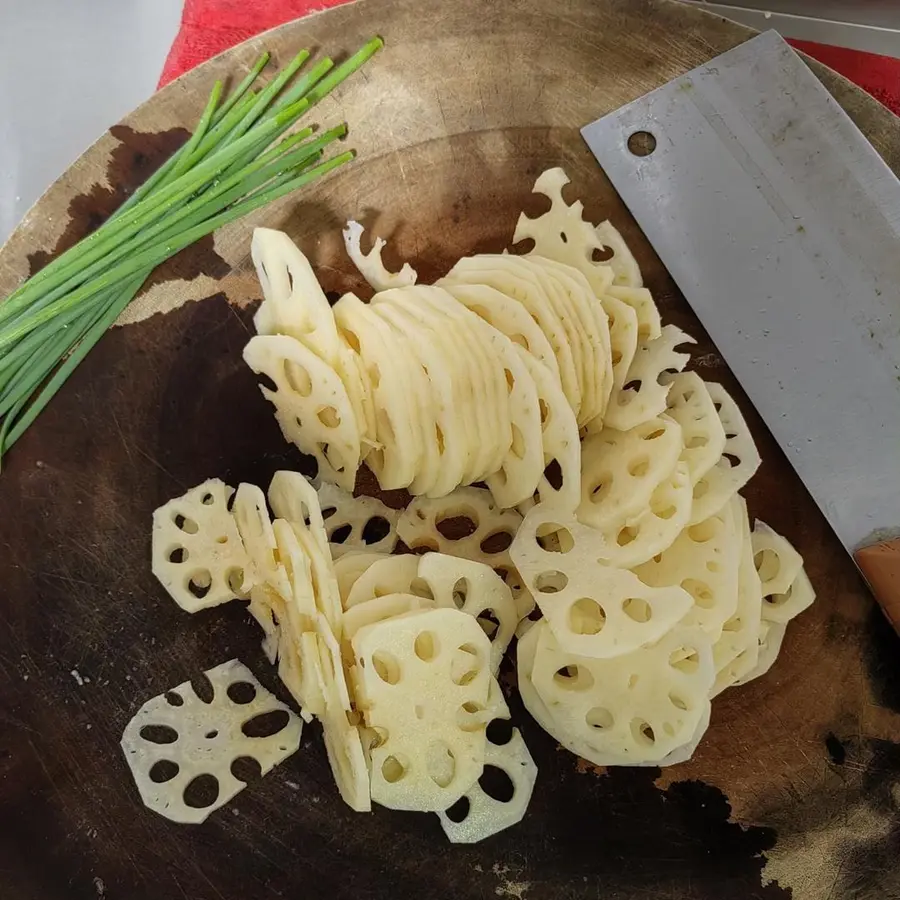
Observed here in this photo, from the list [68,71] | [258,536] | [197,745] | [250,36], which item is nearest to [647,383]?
[258,536]

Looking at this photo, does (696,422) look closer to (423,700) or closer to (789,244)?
(789,244)

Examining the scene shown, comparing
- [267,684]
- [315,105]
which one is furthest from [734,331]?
[267,684]

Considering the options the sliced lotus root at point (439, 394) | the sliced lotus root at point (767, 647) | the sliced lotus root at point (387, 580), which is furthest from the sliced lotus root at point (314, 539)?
the sliced lotus root at point (767, 647)

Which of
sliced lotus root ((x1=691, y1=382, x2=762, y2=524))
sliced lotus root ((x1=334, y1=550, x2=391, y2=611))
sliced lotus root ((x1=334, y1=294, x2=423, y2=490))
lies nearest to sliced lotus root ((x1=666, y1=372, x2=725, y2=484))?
sliced lotus root ((x1=691, y1=382, x2=762, y2=524))

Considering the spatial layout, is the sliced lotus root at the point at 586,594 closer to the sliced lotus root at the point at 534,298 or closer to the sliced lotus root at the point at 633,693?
the sliced lotus root at the point at 633,693

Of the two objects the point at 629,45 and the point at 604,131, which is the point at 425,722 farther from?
the point at 629,45

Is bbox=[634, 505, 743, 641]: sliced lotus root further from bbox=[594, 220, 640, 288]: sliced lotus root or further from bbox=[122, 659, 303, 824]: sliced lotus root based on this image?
bbox=[122, 659, 303, 824]: sliced lotus root
